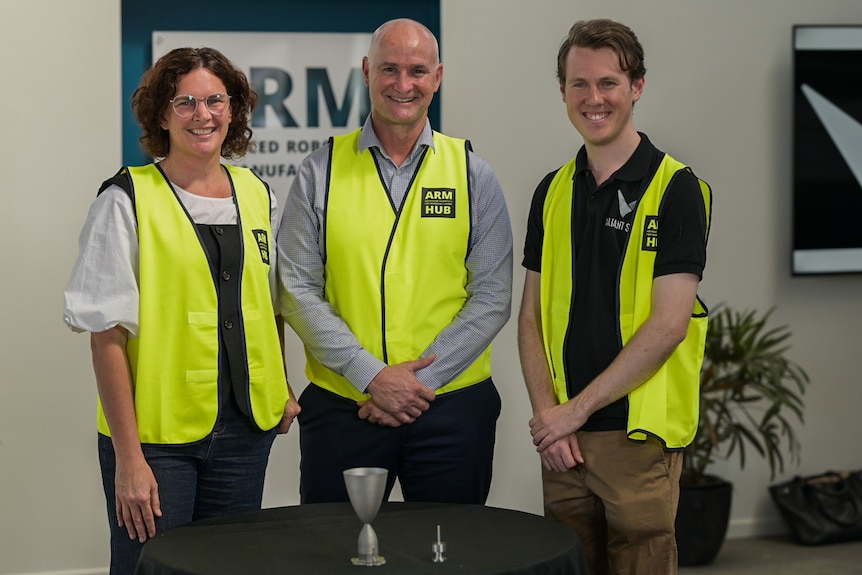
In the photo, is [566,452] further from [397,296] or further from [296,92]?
[296,92]

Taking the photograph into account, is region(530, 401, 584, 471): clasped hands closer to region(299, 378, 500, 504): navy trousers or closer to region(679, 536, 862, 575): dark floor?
region(299, 378, 500, 504): navy trousers

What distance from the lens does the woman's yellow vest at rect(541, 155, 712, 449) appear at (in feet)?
7.93

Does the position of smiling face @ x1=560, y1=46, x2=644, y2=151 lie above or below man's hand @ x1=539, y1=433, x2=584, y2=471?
above

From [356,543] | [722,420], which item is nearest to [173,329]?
[356,543]

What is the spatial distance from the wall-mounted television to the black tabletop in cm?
294

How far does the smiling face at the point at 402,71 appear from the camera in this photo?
104 inches

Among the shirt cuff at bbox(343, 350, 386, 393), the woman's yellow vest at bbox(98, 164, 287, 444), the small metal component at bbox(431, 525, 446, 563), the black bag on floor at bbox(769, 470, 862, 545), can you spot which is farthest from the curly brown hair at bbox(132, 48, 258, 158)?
the black bag on floor at bbox(769, 470, 862, 545)

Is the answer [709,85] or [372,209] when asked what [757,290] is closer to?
[709,85]

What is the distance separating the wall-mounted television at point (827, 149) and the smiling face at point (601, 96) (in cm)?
241

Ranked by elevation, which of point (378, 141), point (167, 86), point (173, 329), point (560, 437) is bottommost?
point (560, 437)

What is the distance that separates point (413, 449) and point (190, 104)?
988mm

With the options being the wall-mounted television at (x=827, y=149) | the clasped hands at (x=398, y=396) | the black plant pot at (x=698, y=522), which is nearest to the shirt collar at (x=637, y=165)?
the clasped hands at (x=398, y=396)

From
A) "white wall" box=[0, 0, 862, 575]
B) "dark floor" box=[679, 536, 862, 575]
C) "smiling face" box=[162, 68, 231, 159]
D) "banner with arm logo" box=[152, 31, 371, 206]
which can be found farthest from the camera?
"dark floor" box=[679, 536, 862, 575]

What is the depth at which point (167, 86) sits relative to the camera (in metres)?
2.51
